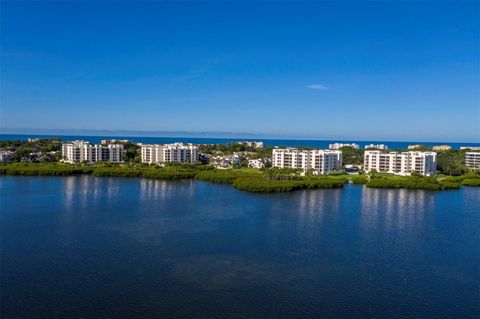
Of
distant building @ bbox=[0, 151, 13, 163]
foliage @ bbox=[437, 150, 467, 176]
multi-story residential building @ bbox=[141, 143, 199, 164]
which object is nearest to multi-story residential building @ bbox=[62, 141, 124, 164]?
multi-story residential building @ bbox=[141, 143, 199, 164]

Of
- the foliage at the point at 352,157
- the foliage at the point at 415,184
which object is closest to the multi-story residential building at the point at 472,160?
the foliage at the point at 352,157

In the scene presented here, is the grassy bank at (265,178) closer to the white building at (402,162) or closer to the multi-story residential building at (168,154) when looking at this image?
the white building at (402,162)

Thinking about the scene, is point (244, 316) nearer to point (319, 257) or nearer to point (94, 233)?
point (319, 257)

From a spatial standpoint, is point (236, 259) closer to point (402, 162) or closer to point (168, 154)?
point (402, 162)

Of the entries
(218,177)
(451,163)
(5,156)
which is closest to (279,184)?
(218,177)

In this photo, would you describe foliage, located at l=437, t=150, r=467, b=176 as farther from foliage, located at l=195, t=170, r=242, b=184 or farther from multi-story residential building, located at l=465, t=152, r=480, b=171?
foliage, located at l=195, t=170, r=242, b=184

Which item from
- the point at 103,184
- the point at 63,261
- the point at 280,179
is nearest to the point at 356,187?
the point at 280,179
